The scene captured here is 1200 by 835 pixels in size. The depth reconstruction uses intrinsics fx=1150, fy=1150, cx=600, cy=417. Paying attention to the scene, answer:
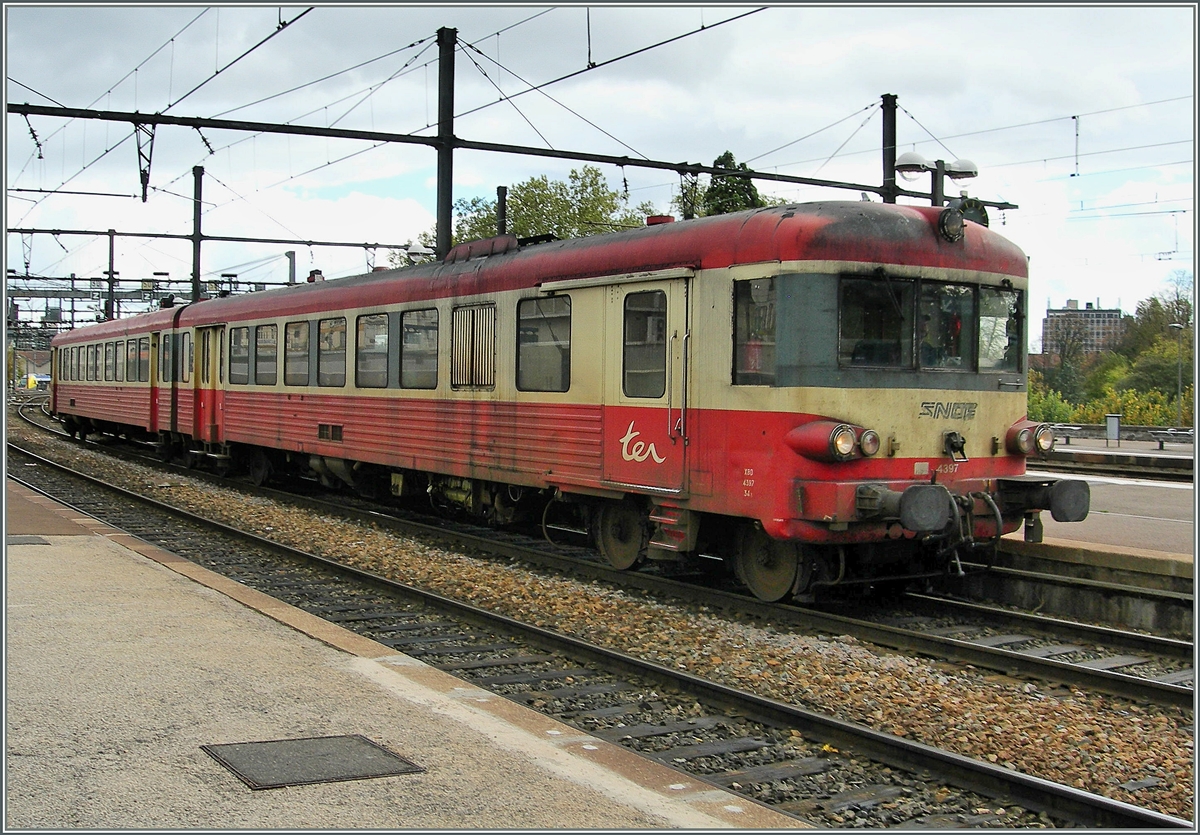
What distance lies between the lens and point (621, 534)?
11469 millimetres

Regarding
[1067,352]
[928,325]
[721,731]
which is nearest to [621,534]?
[928,325]

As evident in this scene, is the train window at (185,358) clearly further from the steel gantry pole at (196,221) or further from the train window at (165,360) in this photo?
the steel gantry pole at (196,221)

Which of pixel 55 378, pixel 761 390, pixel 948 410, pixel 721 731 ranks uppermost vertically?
pixel 55 378

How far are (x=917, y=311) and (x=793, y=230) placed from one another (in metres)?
1.34

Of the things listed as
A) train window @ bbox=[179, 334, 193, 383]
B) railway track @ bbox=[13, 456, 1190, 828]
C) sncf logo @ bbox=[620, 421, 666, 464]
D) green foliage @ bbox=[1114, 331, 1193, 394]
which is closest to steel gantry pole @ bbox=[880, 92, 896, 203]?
sncf logo @ bbox=[620, 421, 666, 464]

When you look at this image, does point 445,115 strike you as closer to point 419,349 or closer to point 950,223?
point 419,349

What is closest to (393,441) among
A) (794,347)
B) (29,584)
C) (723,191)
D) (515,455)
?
(515,455)

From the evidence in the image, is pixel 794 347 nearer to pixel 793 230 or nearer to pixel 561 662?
pixel 793 230

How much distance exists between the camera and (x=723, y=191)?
3856cm

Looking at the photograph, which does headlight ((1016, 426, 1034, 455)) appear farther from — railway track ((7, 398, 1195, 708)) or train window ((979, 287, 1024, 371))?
railway track ((7, 398, 1195, 708))

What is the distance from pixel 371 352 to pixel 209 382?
Result: 7406mm

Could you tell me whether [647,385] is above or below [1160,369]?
below

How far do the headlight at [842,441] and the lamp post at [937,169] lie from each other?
6.21 m

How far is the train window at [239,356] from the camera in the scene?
780 inches
